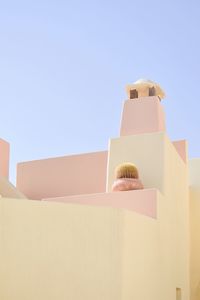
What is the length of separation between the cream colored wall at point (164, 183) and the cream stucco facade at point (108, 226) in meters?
0.02

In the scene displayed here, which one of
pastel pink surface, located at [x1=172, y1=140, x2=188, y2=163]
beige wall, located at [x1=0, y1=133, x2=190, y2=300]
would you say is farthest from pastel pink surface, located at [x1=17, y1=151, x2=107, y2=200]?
beige wall, located at [x1=0, y1=133, x2=190, y2=300]

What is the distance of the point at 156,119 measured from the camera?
1341 centimetres

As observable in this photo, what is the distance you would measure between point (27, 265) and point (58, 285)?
60 cm

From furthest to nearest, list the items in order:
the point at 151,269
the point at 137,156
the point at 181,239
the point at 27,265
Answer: the point at 181,239 < the point at 137,156 < the point at 151,269 < the point at 27,265

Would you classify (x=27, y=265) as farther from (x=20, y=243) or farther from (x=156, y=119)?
(x=156, y=119)

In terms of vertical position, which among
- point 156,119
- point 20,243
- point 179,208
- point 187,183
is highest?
point 156,119

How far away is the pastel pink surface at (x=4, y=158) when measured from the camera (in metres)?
14.9

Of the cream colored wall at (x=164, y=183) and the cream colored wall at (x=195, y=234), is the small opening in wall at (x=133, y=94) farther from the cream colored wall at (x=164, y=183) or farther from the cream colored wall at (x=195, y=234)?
the cream colored wall at (x=195, y=234)

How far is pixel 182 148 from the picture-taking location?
46.2 feet

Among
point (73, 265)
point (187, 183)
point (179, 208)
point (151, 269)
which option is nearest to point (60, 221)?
point (73, 265)

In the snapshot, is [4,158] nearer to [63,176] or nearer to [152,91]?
[63,176]

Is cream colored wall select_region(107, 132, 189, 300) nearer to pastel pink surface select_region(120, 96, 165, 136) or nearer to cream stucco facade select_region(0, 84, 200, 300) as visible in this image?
cream stucco facade select_region(0, 84, 200, 300)

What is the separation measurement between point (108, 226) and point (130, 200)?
205cm

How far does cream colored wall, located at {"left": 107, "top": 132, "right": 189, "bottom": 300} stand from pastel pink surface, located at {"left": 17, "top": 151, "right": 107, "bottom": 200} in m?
2.55
